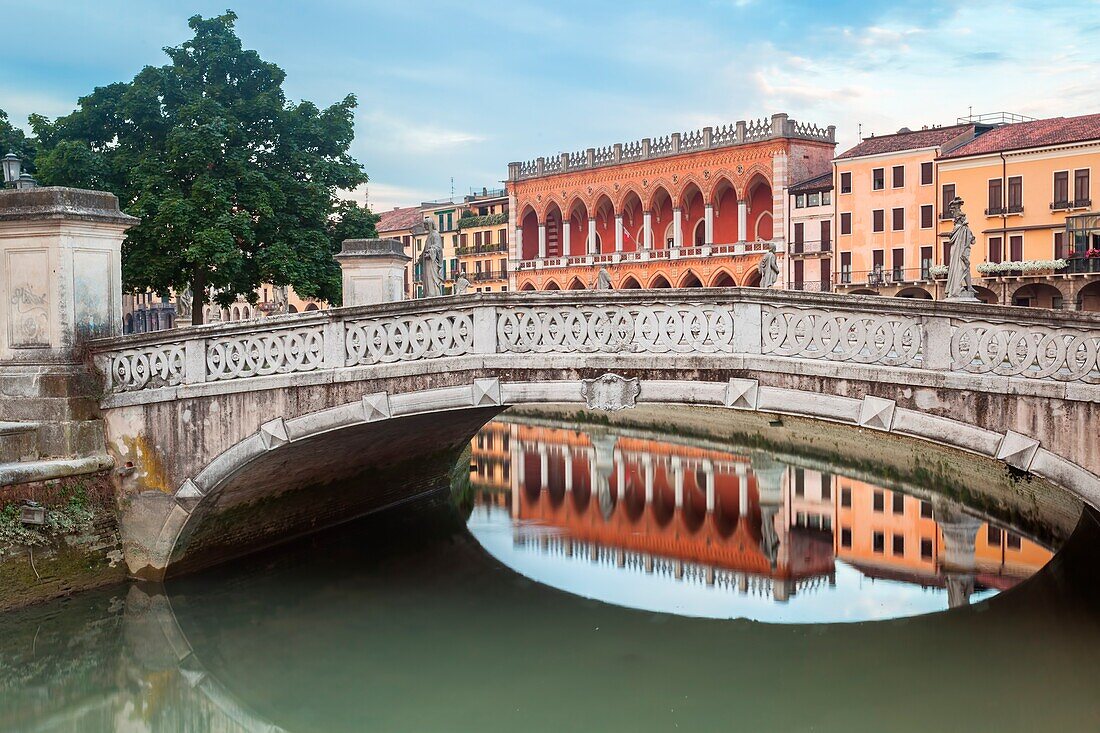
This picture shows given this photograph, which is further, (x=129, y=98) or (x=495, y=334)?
(x=129, y=98)

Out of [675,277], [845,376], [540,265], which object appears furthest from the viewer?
[540,265]

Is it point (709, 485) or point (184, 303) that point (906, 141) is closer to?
point (709, 485)

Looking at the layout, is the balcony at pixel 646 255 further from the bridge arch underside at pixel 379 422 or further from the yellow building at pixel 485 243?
the bridge arch underside at pixel 379 422

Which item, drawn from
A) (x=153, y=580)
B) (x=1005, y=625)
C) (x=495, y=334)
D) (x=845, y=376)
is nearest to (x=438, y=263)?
(x=495, y=334)

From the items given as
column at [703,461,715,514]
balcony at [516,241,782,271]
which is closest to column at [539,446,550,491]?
column at [703,461,715,514]

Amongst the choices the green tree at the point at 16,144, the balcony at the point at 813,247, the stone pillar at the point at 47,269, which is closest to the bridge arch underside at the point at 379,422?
the stone pillar at the point at 47,269

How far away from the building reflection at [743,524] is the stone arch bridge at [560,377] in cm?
371

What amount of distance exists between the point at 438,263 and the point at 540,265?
5151 centimetres

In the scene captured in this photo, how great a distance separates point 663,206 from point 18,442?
51.1 meters

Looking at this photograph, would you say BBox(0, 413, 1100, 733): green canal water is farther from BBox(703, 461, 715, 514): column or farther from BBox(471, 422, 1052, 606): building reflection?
BBox(703, 461, 715, 514): column

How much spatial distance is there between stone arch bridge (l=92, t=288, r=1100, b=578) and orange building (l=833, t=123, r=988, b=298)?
3873 cm

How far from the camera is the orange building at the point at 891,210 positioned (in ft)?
159

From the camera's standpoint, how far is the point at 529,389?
1143 cm

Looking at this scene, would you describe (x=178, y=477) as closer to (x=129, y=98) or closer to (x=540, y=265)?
(x=129, y=98)
